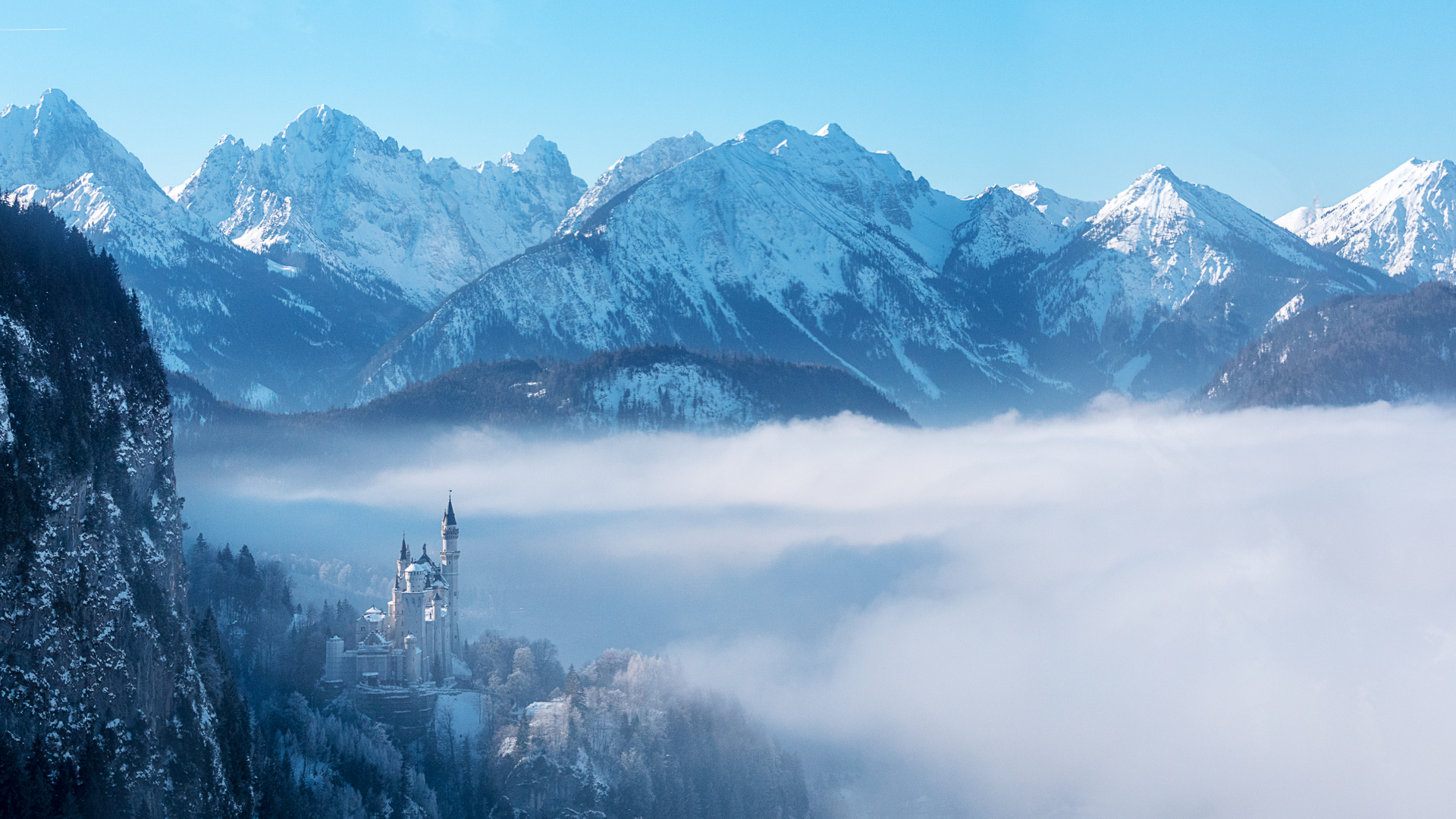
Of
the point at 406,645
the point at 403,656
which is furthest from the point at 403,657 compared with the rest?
the point at 406,645

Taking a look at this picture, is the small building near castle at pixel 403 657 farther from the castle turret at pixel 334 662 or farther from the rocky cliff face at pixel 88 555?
the rocky cliff face at pixel 88 555

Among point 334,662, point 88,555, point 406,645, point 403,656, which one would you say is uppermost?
point 88,555

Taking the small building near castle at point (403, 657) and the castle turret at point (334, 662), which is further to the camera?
the castle turret at point (334, 662)

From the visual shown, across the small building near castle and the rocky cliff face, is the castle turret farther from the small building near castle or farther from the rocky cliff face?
the rocky cliff face

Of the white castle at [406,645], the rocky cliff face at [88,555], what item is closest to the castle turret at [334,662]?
the white castle at [406,645]

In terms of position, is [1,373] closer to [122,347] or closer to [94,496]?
[94,496]

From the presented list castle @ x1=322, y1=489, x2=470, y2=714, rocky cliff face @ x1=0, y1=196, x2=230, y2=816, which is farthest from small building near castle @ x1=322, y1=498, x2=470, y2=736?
rocky cliff face @ x1=0, y1=196, x2=230, y2=816

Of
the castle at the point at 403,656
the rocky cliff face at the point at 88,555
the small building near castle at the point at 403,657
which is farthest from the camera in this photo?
the castle at the point at 403,656

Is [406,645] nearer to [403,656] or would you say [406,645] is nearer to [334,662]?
[403,656]
